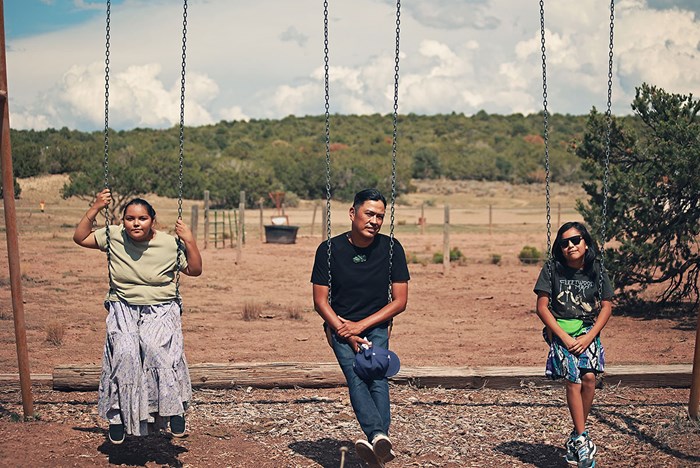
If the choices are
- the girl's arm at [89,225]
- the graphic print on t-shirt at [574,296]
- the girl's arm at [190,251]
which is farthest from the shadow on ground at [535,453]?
the girl's arm at [89,225]

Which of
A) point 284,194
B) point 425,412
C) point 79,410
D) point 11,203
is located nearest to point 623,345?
point 425,412

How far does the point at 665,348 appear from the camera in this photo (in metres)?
11.0

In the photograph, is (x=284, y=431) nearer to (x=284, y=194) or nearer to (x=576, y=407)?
(x=576, y=407)

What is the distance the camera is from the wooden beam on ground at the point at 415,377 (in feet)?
24.8

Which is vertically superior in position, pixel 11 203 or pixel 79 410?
pixel 11 203

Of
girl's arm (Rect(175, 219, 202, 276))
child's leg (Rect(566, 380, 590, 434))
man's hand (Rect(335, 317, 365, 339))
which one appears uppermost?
girl's arm (Rect(175, 219, 202, 276))

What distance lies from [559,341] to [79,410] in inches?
141

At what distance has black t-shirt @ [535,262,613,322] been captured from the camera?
5.44 metres

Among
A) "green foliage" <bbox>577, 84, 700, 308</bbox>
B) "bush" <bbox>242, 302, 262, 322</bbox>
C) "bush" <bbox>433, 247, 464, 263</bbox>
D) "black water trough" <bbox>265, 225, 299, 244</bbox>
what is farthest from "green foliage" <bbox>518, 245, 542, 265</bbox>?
"bush" <bbox>242, 302, 262, 322</bbox>

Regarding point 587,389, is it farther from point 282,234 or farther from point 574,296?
point 282,234

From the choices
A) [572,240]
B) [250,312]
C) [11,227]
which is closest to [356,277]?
[572,240]

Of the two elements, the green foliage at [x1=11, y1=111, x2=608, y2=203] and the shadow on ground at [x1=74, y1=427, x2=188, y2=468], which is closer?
the shadow on ground at [x1=74, y1=427, x2=188, y2=468]

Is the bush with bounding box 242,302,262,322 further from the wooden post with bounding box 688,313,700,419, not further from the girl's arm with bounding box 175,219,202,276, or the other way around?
the wooden post with bounding box 688,313,700,419

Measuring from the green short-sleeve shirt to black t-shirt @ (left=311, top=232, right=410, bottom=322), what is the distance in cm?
94
